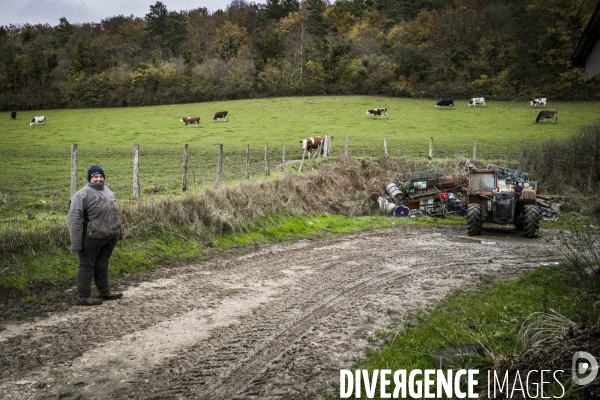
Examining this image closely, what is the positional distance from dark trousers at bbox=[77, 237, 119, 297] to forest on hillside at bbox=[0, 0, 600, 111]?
54542 mm

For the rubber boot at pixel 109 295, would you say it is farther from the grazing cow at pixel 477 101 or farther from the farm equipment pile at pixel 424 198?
the grazing cow at pixel 477 101

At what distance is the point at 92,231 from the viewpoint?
314 inches

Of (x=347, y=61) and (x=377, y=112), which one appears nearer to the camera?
(x=377, y=112)

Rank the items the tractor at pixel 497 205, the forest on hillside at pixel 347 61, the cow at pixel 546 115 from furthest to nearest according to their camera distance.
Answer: the forest on hillside at pixel 347 61 → the cow at pixel 546 115 → the tractor at pixel 497 205

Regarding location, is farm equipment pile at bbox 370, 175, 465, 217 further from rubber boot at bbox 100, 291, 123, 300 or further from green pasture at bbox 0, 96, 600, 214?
rubber boot at bbox 100, 291, 123, 300

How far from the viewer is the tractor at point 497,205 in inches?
609

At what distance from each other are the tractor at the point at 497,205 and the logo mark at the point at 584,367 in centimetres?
1191

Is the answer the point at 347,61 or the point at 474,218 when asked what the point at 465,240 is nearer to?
the point at 474,218

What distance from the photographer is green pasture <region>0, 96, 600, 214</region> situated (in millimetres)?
21031

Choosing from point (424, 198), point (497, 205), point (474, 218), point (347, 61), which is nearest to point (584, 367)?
point (474, 218)

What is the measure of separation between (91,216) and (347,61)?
195 ft

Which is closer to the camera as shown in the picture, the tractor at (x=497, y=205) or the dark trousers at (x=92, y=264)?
the dark trousers at (x=92, y=264)

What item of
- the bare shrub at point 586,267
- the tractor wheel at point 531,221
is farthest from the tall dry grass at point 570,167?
the bare shrub at point 586,267

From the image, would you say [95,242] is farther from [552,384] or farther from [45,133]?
[45,133]
